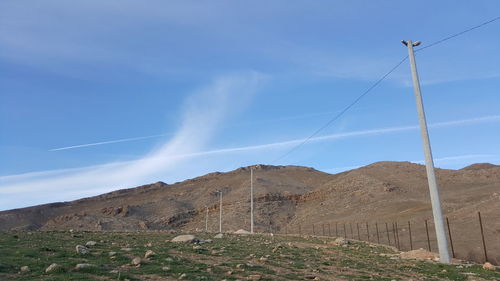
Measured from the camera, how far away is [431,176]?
19.0 m

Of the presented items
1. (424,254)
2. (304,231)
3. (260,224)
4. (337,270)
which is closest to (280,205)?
(260,224)

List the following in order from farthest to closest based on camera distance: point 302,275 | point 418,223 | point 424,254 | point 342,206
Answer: point 342,206 < point 418,223 < point 424,254 < point 302,275

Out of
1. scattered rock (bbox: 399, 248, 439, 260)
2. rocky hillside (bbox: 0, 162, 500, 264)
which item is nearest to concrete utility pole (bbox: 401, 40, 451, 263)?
scattered rock (bbox: 399, 248, 439, 260)

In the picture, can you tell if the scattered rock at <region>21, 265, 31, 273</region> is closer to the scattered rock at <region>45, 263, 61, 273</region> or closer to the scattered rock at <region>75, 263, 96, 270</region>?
the scattered rock at <region>45, 263, 61, 273</region>

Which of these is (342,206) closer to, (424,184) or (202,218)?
(424,184)

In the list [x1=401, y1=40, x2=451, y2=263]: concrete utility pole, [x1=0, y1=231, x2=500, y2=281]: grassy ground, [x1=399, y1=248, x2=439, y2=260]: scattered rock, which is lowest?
[x1=399, y1=248, x2=439, y2=260]: scattered rock

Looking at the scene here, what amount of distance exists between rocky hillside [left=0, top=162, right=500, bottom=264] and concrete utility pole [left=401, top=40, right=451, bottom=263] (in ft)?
46.7

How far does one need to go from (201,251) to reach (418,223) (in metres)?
42.5

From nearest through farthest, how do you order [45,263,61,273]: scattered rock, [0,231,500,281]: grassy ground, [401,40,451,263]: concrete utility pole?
[45,263,61,273]: scattered rock → [0,231,500,281]: grassy ground → [401,40,451,263]: concrete utility pole

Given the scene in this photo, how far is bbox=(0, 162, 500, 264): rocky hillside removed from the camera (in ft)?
166

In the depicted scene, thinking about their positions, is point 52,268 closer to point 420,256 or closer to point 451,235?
point 420,256

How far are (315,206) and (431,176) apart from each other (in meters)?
76.0

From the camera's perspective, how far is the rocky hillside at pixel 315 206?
50562 millimetres

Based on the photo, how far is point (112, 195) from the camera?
516 feet
